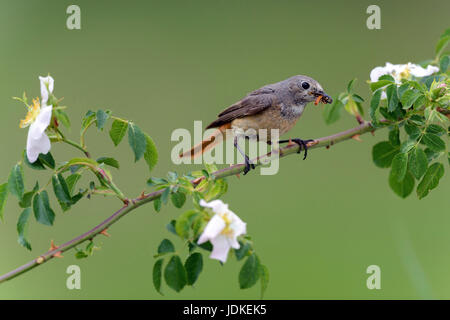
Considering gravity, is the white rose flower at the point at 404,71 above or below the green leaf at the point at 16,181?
above

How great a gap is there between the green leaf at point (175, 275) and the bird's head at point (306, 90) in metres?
1.11

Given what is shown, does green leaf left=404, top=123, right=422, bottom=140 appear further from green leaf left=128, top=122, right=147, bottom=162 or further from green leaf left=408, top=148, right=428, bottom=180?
green leaf left=128, top=122, right=147, bottom=162

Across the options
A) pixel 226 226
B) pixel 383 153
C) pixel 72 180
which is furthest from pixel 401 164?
pixel 72 180

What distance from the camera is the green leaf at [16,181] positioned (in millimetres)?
1551

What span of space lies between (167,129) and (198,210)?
277cm

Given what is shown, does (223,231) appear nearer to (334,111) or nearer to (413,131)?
(413,131)

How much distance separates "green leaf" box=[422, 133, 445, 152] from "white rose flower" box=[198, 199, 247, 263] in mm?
730

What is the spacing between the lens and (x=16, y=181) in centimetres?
155

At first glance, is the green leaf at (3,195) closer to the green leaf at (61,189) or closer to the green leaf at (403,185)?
the green leaf at (61,189)

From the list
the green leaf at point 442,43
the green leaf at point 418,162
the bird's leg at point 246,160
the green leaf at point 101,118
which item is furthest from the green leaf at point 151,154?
the green leaf at point 442,43

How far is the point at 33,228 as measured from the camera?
377 centimetres

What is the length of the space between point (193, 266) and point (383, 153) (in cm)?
97

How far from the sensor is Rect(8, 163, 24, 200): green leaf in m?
1.55

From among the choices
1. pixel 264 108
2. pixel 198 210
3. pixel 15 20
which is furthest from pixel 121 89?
pixel 198 210
